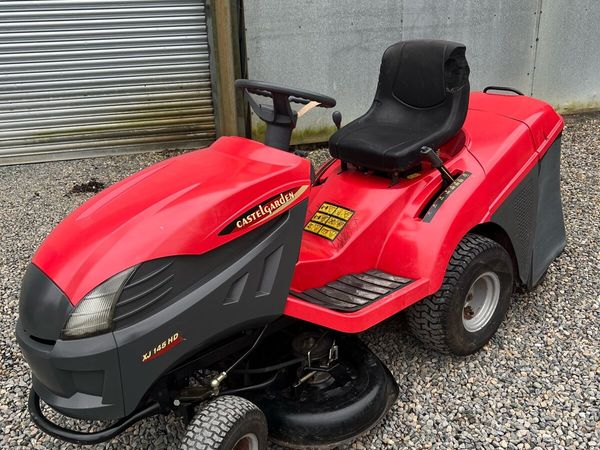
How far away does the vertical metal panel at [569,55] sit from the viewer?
19.0ft

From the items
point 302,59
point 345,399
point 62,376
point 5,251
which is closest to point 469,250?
point 345,399

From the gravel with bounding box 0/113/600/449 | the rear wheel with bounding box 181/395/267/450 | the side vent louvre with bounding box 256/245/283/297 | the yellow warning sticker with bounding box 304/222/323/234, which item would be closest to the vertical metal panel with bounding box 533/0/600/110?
the gravel with bounding box 0/113/600/449

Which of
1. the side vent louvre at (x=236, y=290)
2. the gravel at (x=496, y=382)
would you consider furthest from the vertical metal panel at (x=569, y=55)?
the side vent louvre at (x=236, y=290)

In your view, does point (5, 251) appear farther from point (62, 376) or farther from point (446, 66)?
point (446, 66)

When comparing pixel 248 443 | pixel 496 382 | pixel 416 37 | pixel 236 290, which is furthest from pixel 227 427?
pixel 416 37

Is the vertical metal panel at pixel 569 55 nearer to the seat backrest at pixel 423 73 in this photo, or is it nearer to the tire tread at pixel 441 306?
the seat backrest at pixel 423 73

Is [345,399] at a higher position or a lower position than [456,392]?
higher

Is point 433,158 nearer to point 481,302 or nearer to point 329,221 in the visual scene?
point 329,221

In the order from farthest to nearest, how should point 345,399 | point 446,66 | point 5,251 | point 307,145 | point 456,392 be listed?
point 307,145 < point 5,251 < point 446,66 < point 456,392 < point 345,399

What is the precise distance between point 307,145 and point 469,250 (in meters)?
3.38

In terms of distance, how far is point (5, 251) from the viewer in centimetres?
373

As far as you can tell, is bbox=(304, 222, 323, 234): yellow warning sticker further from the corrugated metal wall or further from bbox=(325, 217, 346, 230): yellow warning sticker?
the corrugated metal wall

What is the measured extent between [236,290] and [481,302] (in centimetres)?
131

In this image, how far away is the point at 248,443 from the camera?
1.80 meters
